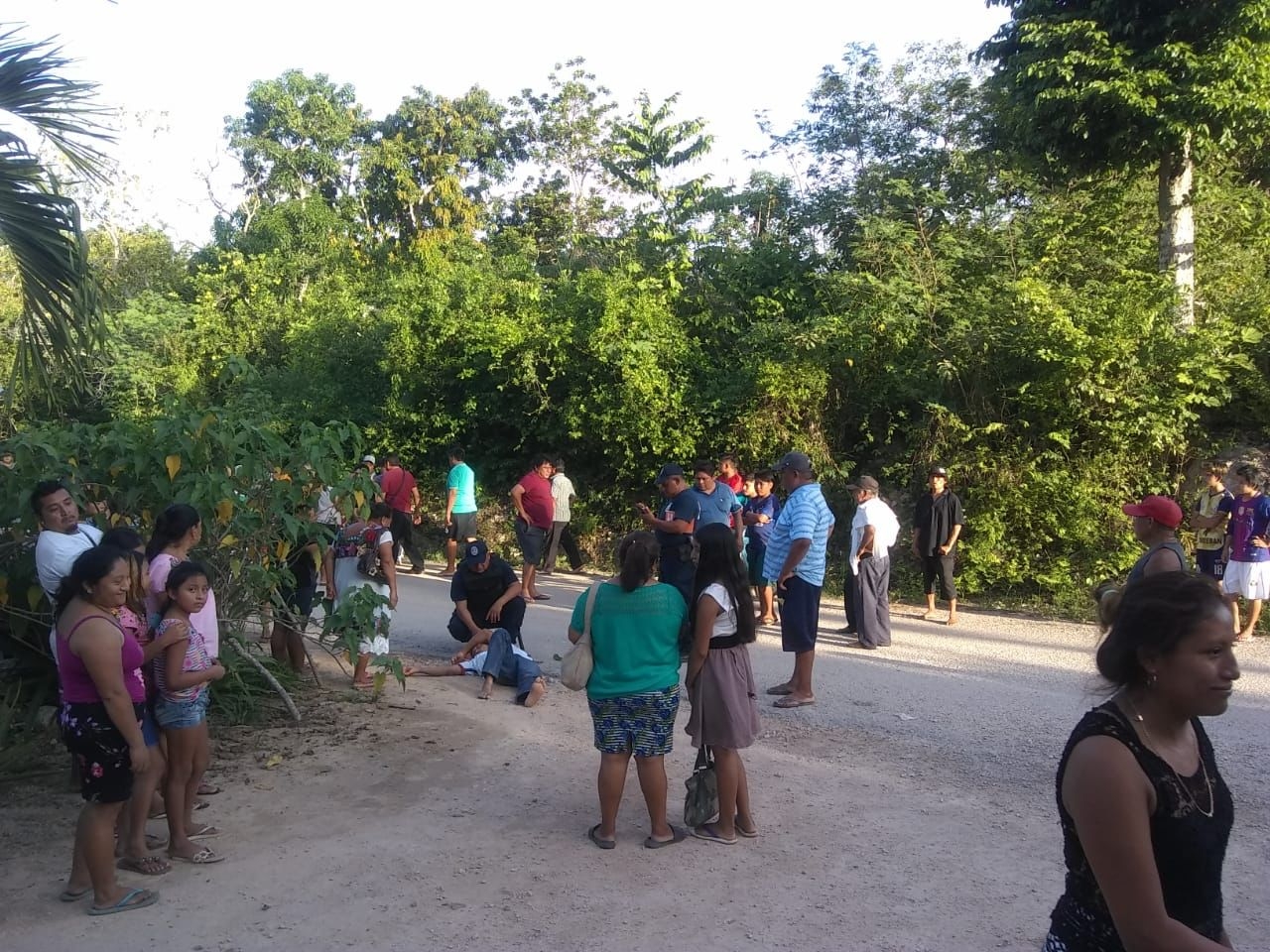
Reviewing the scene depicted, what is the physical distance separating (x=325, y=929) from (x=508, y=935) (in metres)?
0.75

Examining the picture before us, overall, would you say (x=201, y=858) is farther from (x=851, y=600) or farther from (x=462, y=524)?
(x=462, y=524)

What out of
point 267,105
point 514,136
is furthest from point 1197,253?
point 267,105

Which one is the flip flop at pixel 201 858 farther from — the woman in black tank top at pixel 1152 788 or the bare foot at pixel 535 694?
the woman in black tank top at pixel 1152 788

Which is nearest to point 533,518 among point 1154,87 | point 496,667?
point 496,667

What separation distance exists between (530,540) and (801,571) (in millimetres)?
5560

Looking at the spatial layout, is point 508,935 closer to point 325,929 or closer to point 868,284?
point 325,929

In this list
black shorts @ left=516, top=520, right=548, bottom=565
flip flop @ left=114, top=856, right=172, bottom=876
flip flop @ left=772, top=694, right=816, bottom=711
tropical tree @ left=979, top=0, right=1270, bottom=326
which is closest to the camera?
flip flop @ left=114, top=856, right=172, bottom=876

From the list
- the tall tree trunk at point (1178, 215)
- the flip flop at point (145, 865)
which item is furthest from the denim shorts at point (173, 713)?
the tall tree trunk at point (1178, 215)

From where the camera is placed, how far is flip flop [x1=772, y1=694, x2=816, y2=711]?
768 centimetres

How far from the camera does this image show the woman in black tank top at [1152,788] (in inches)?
79.8

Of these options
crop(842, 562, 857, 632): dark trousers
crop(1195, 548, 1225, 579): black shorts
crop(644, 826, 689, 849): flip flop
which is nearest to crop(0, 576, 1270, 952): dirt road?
crop(644, 826, 689, 849): flip flop

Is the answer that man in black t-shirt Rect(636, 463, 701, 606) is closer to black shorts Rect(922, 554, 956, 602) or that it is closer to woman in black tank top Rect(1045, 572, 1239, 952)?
black shorts Rect(922, 554, 956, 602)

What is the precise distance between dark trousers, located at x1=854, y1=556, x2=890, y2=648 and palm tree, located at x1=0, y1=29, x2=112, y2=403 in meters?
6.70

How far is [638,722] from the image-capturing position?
507cm
